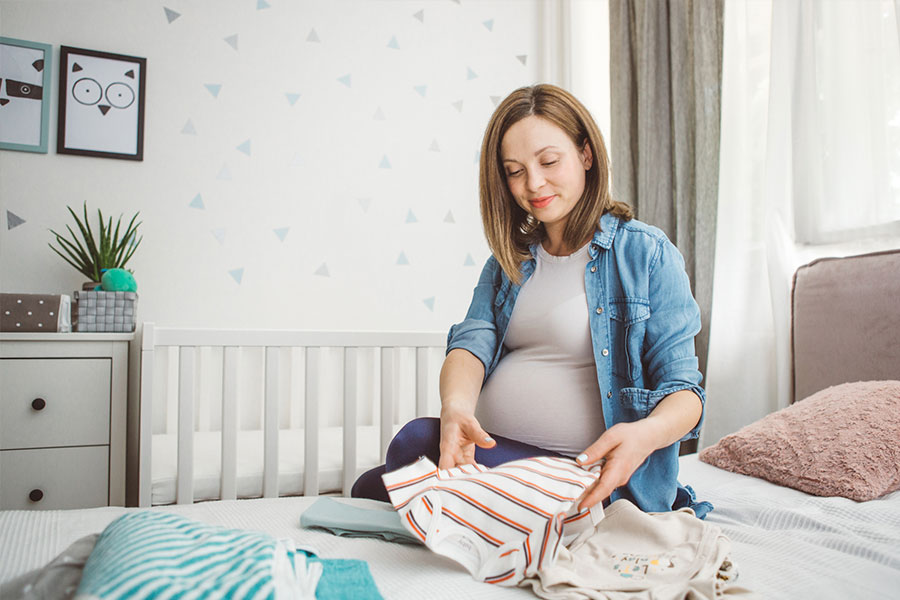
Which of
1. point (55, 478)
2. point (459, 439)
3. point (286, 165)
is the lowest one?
point (55, 478)

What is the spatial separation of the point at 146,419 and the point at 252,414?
615 mm

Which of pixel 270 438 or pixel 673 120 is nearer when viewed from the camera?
pixel 270 438

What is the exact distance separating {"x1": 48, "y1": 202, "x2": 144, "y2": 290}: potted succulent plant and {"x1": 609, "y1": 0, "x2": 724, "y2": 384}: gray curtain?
1591 millimetres

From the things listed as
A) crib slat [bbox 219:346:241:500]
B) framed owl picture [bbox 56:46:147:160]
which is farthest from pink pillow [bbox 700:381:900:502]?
framed owl picture [bbox 56:46:147:160]

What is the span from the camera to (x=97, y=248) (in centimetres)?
195

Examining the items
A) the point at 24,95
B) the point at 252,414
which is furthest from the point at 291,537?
the point at 24,95

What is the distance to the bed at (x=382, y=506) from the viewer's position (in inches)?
26.9

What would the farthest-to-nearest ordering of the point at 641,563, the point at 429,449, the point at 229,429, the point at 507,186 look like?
1. the point at 229,429
2. the point at 507,186
3. the point at 429,449
4. the point at 641,563

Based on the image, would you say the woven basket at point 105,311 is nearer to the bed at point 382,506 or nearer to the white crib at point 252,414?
the white crib at point 252,414

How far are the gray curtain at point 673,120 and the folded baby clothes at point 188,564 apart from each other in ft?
5.22

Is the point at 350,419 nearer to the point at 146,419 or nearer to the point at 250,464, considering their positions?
the point at 250,464

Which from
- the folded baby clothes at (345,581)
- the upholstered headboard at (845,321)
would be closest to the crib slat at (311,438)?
the folded baby clothes at (345,581)

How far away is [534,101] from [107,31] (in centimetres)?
165

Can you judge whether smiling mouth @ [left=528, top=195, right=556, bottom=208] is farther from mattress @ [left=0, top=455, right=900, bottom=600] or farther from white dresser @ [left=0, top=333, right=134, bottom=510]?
white dresser @ [left=0, top=333, right=134, bottom=510]
